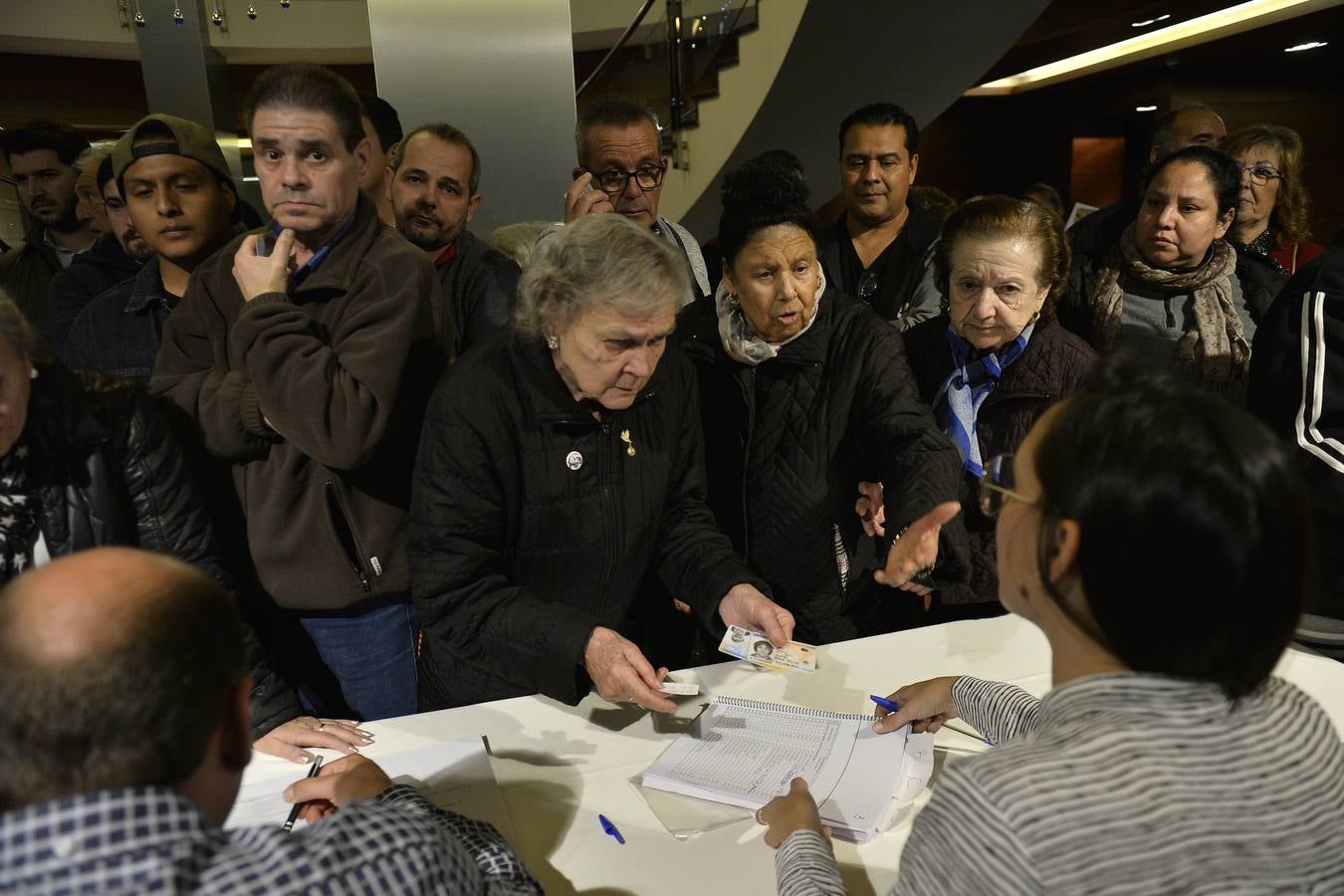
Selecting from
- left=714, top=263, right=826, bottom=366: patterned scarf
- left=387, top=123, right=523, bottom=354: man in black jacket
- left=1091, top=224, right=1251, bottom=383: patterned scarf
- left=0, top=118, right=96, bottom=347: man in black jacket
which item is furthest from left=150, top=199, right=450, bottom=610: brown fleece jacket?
left=1091, top=224, right=1251, bottom=383: patterned scarf

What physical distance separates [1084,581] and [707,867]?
70 centimetres

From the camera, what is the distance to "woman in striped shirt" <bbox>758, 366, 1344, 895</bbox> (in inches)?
30.0

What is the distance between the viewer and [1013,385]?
224 cm

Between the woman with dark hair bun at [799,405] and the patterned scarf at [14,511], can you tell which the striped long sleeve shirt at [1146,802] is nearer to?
the woman with dark hair bun at [799,405]

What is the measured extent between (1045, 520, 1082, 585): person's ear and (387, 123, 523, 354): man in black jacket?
1.85m

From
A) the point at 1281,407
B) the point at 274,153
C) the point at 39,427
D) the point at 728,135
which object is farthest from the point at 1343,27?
the point at 39,427

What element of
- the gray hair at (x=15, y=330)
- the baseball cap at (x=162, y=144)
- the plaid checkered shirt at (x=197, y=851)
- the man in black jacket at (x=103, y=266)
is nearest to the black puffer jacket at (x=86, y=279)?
the man in black jacket at (x=103, y=266)

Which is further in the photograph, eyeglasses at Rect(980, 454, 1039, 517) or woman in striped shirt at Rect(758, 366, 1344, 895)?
eyeglasses at Rect(980, 454, 1039, 517)

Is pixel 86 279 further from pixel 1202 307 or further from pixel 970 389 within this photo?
pixel 1202 307

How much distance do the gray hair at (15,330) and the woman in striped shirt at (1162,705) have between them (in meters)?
1.57

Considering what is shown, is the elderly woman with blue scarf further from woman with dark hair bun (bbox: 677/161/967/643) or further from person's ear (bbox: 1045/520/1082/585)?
person's ear (bbox: 1045/520/1082/585)

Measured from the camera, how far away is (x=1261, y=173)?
338cm

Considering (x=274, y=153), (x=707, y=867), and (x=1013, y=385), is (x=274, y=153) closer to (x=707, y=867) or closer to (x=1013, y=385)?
(x=707, y=867)

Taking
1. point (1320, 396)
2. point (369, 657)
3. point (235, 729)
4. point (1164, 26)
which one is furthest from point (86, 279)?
point (1164, 26)
